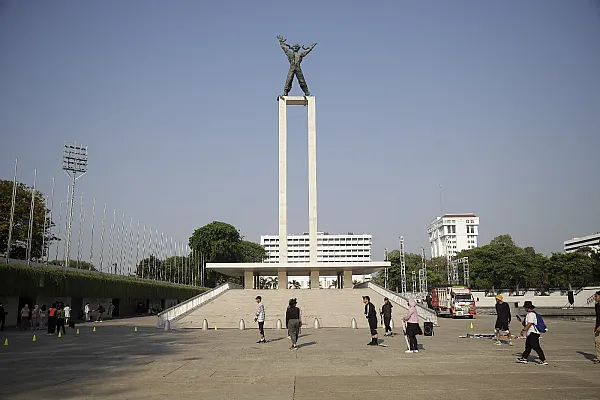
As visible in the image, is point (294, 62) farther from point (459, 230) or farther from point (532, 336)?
point (459, 230)

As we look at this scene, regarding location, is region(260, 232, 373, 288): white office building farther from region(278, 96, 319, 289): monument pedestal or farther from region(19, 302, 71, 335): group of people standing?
region(19, 302, 71, 335): group of people standing

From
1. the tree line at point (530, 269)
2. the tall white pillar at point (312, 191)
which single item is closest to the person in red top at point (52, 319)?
the tall white pillar at point (312, 191)

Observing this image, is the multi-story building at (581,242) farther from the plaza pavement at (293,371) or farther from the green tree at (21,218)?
the plaza pavement at (293,371)

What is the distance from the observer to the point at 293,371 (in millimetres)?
11758

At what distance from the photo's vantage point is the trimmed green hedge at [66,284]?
2973 cm

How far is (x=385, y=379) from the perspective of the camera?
34.2 ft

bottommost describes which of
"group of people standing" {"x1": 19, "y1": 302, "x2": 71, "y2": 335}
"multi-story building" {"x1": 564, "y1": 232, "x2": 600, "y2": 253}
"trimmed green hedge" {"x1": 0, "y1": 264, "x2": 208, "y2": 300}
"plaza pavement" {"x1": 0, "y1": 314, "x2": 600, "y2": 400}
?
"plaza pavement" {"x1": 0, "y1": 314, "x2": 600, "y2": 400}

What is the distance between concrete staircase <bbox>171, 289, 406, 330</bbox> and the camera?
29656mm

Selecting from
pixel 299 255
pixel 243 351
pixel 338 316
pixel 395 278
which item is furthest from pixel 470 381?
pixel 299 255

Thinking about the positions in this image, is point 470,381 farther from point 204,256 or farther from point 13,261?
point 204,256

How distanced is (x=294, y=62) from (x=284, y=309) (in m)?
27.2

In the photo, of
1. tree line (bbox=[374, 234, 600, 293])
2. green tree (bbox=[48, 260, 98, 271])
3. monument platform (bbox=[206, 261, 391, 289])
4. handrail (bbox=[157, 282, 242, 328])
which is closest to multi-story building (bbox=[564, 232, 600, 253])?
tree line (bbox=[374, 234, 600, 293])

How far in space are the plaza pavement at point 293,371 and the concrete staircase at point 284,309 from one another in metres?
11.2

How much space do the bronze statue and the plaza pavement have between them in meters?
38.2
